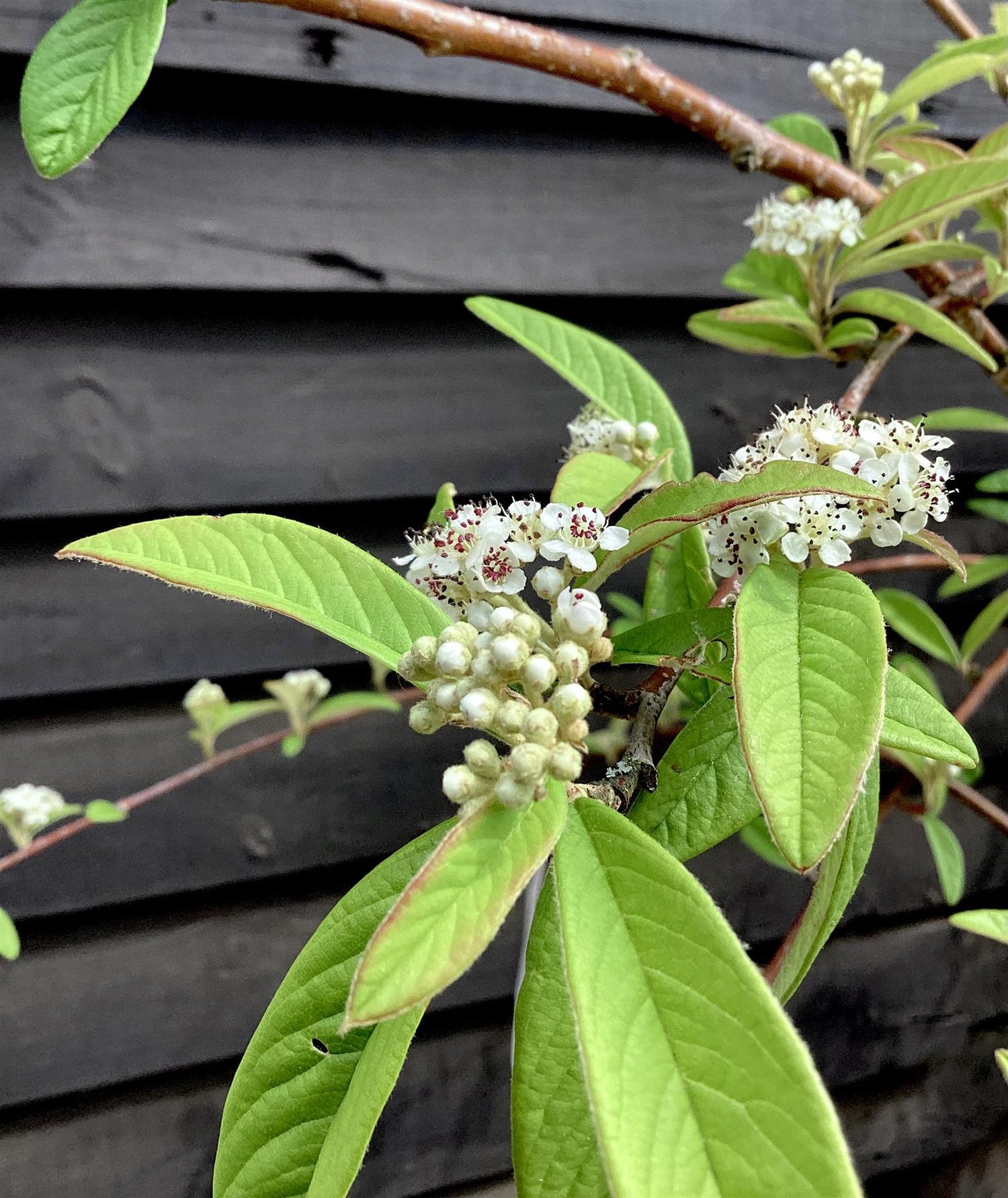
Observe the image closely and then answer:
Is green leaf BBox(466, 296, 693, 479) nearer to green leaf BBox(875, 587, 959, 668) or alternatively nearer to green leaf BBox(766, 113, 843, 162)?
green leaf BBox(766, 113, 843, 162)

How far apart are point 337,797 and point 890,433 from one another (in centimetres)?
86

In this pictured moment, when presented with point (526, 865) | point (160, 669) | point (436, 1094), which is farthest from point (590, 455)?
point (436, 1094)

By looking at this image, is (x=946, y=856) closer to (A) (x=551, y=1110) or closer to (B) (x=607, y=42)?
(A) (x=551, y=1110)

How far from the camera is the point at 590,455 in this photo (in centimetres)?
48

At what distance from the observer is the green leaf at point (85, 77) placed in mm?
453

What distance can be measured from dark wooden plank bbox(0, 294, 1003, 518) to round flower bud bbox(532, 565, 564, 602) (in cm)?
68

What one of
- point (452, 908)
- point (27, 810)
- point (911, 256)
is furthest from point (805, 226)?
point (27, 810)

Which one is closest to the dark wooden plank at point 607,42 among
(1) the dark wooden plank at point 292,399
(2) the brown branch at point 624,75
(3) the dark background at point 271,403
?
(3) the dark background at point 271,403

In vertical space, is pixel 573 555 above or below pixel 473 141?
below

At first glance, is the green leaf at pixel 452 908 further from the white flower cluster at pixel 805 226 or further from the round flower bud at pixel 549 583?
the white flower cluster at pixel 805 226

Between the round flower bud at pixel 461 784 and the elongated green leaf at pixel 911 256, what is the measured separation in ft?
1.73

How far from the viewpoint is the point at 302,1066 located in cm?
36

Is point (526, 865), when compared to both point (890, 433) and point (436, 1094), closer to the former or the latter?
point (890, 433)

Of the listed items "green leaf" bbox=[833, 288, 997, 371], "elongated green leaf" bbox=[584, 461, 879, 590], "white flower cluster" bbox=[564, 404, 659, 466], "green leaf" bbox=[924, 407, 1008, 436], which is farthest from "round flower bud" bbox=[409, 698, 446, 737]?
"green leaf" bbox=[924, 407, 1008, 436]
